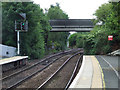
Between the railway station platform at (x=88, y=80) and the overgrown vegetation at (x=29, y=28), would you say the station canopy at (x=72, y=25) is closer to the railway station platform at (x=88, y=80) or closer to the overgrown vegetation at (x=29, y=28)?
the overgrown vegetation at (x=29, y=28)

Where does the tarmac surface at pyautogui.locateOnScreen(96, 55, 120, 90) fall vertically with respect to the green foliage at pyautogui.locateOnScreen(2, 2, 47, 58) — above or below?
below

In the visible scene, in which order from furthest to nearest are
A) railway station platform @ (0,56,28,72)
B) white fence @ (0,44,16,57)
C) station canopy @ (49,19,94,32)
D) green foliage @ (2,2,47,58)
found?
station canopy @ (49,19,94,32) < green foliage @ (2,2,47,58) < white fence @ (0,44,16,57) < railway station platform @ (0,56,28,72)

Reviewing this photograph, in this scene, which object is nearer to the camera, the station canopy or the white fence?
the white fence

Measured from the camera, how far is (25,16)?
18047 millimetres

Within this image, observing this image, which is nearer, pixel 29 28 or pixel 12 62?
pixel 12 62

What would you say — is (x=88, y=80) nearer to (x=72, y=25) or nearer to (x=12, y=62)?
Answer: (x=12, y=62)

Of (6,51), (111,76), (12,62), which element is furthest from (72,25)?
(111,76)

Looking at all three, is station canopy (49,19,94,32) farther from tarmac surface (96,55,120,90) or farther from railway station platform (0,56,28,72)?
tarmac surface (96,55,120,90)

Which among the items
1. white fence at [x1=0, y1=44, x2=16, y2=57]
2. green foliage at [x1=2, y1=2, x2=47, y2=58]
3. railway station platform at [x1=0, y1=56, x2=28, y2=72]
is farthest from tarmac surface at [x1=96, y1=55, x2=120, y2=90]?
green foliage at [x1=2, y1=2, x2=47, y2=58]

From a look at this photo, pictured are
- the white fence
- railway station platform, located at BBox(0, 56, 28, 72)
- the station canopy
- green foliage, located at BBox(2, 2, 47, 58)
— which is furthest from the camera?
the station canopy

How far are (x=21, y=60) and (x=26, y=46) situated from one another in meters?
4.23

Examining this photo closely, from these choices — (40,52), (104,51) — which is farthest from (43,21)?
(104,51)

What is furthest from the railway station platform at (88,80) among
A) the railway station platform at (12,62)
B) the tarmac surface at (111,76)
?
the railway station platform at (12,62)

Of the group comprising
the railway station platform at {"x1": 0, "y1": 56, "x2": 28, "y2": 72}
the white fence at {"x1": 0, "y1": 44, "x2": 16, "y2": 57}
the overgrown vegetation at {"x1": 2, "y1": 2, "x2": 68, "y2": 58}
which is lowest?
the railway station platform at {"x1": 0, "y1": 56, "x2": 28, "y2": 72}
